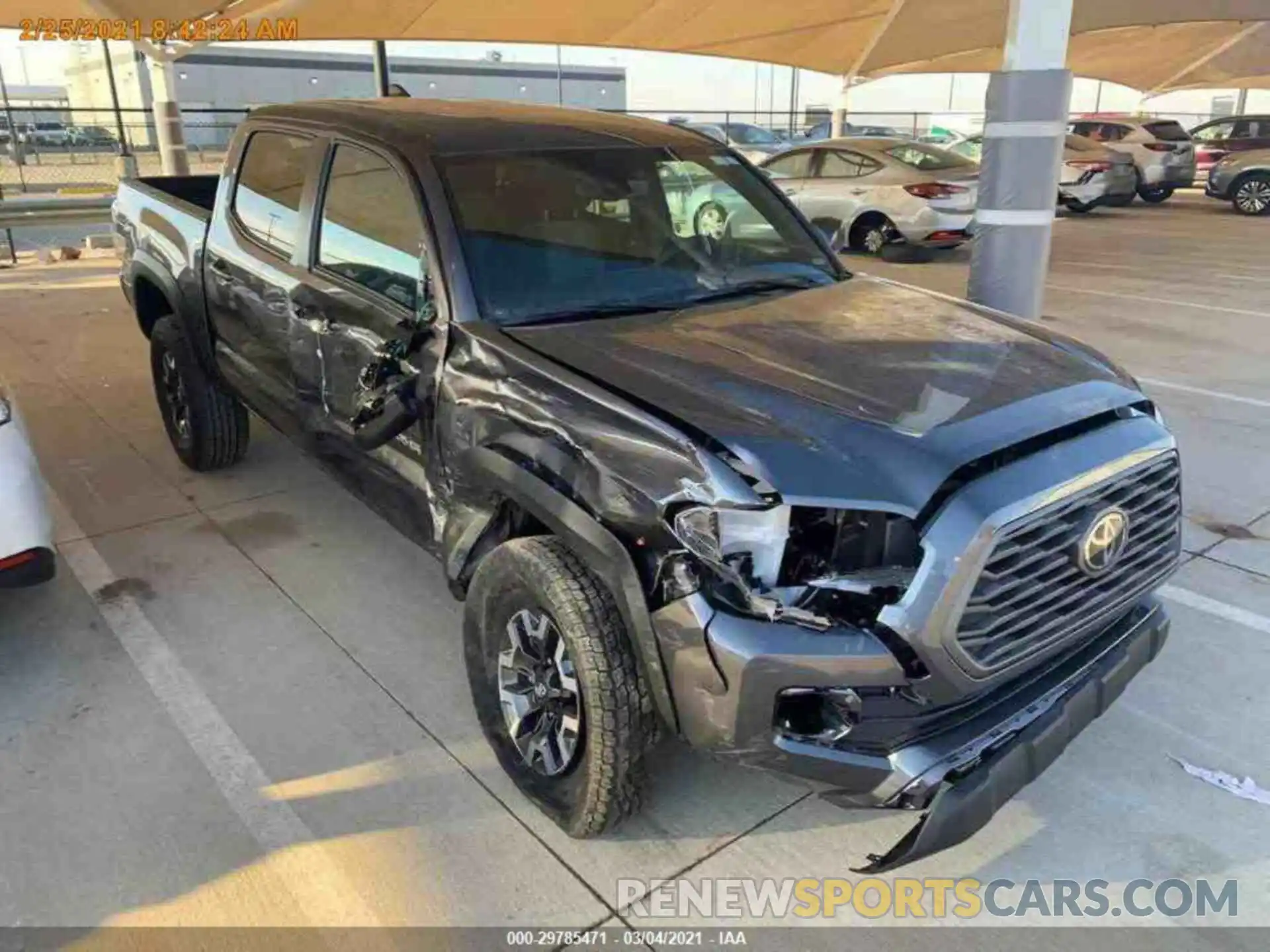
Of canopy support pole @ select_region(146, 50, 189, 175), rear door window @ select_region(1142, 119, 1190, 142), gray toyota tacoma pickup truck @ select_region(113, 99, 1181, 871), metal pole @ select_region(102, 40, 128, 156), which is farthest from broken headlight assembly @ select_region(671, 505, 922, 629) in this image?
rear door window @ select_region(1142, 119, 1190, 142)

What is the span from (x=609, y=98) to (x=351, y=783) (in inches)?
2058

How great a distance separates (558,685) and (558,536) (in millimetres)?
424

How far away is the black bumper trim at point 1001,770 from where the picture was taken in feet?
6.72

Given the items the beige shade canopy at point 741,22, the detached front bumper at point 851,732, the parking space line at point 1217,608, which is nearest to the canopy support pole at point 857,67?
the beige shade canopy at point 741,22

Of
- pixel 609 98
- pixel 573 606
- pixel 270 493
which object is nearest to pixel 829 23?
pixel 270 493

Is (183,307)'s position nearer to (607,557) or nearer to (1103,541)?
(607,557)

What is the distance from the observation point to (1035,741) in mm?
2197

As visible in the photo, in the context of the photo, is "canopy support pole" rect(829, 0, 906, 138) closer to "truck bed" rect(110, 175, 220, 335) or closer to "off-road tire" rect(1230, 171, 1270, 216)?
"off-road tire" rect(1230, 171, 1270, 216)

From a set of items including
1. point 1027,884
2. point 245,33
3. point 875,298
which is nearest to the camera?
point 1027,884

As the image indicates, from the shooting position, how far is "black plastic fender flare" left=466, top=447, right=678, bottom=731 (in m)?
2.21

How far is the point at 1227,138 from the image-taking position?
66.6 feet

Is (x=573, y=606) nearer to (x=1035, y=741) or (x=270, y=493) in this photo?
(x=1035, y=741)

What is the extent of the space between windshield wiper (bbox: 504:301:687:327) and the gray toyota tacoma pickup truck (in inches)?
0.5

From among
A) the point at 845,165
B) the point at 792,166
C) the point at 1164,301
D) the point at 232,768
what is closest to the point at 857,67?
the point at 792,166
